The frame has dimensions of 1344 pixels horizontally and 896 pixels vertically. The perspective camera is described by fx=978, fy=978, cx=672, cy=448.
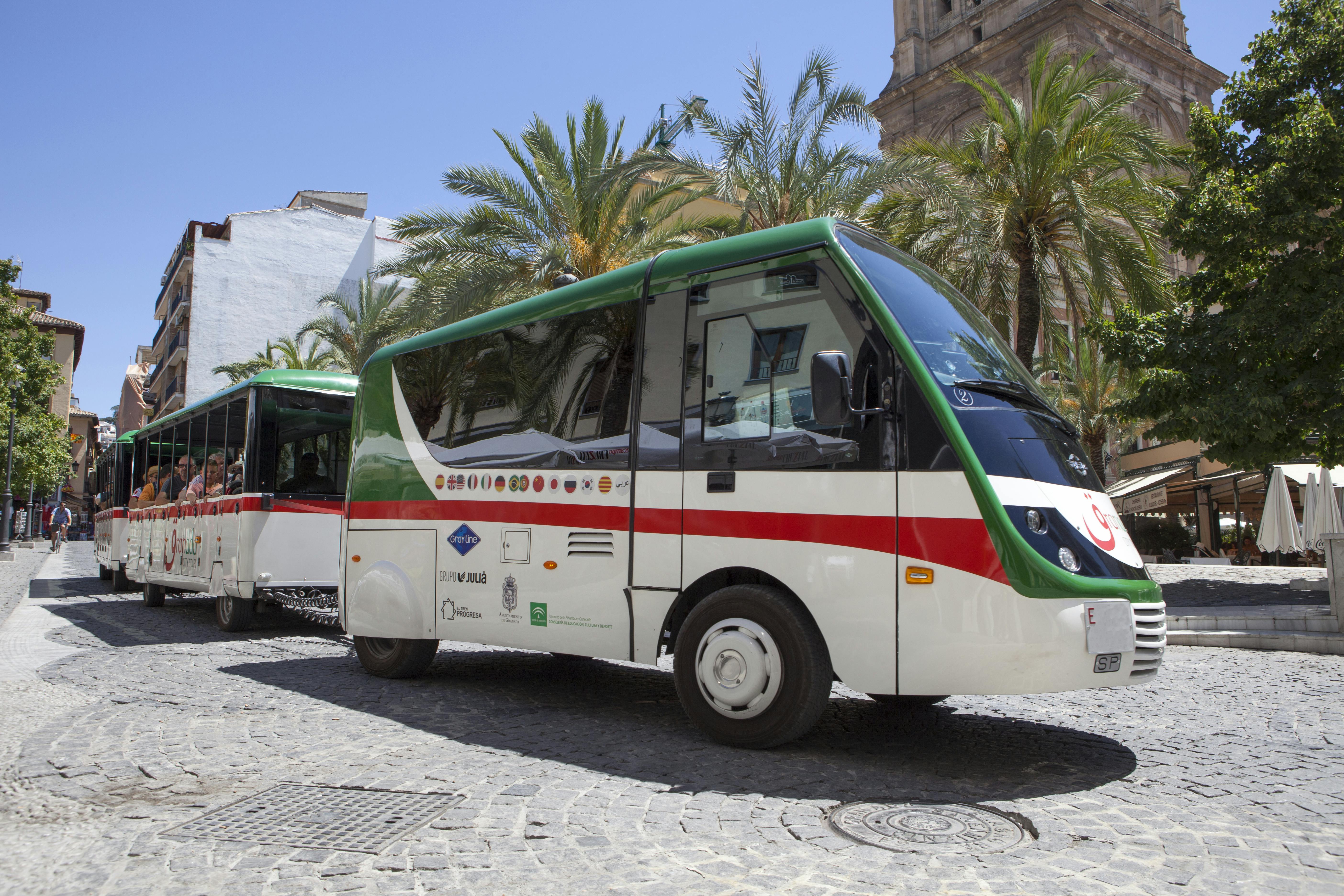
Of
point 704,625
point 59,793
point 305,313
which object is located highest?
point 305,313

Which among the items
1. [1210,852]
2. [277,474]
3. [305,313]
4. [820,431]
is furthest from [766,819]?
[305,313]

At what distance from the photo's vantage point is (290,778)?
15.1 feet

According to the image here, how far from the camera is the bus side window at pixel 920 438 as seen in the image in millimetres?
4613

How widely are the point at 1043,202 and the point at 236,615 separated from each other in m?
14.1

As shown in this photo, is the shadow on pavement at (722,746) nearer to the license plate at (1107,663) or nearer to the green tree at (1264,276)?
the license plate at (1107,663)

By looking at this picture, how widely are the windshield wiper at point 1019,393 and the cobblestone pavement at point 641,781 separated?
1752mm

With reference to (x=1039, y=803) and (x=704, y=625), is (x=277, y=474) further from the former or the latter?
(x=1039, y=803)

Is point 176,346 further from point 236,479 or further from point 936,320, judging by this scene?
point 936,320

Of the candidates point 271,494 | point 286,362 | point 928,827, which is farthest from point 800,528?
point 286,362

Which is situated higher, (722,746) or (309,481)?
(309,481)

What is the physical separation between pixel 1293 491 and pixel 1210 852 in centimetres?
2498

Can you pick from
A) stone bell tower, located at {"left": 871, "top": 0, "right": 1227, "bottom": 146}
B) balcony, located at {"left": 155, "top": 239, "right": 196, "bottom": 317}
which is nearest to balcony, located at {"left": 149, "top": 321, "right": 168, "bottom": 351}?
balcony, located at {"left": 155, "top": 239, "right": 196, "bottom": 317}

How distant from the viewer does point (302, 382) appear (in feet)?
36.2

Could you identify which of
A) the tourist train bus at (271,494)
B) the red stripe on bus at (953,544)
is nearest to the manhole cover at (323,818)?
the red stripe on bus at (953,544)
